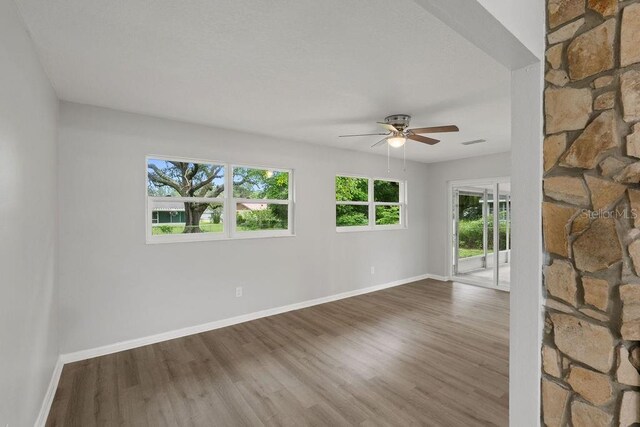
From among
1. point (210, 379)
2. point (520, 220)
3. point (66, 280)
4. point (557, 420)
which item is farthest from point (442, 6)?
point (66, 280)

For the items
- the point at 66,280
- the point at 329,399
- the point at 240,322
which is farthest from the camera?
the point at 240,322

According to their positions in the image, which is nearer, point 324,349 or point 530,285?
point 530,285

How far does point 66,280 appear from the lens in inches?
116

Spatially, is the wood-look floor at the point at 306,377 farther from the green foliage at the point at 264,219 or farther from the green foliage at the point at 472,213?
the green foliage at the point at 472,213

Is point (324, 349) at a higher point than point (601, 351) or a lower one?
lower

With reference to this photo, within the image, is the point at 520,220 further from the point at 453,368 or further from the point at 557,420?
the point at 453,368

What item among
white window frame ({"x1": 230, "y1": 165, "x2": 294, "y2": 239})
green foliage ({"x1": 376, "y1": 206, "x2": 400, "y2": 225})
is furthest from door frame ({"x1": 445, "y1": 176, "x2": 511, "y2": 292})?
white window frame ({"x1": 230, "y1": 165, "x2": 294, "y2": 239})

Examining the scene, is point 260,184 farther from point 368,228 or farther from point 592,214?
point 592,214

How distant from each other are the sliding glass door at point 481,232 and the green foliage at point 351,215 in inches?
85.0

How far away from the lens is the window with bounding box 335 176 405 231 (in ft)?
17.4

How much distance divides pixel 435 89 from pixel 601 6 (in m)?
1.51

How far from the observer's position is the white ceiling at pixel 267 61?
66.4 inches

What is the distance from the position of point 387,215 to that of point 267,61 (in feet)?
14.5

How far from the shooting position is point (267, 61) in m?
2.21
